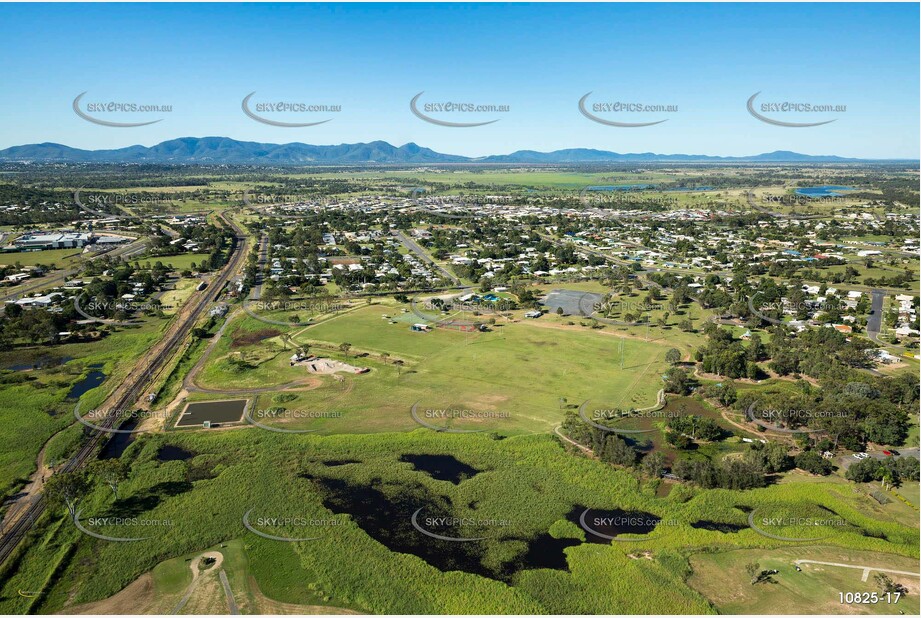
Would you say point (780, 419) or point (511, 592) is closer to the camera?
point (511, 592)

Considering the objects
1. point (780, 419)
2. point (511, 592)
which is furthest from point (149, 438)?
point (780, 419)

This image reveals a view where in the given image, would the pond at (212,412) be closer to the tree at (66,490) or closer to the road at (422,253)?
the tree at (66,490)

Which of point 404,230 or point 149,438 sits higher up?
point 404,230

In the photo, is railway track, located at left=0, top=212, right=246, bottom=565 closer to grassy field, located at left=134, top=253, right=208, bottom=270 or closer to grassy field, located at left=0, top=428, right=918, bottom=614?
grassy field, located at left=0, top=428, right=918, bottom=614

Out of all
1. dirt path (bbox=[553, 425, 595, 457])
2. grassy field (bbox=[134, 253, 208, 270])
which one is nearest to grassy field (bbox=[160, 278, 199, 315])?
grassy field (bbox=[134, 253, 208, 270])

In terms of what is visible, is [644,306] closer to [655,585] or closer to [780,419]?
[780,419]

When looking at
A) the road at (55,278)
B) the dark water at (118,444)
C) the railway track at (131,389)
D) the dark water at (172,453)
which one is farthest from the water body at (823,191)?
the dark water at (118,444)
